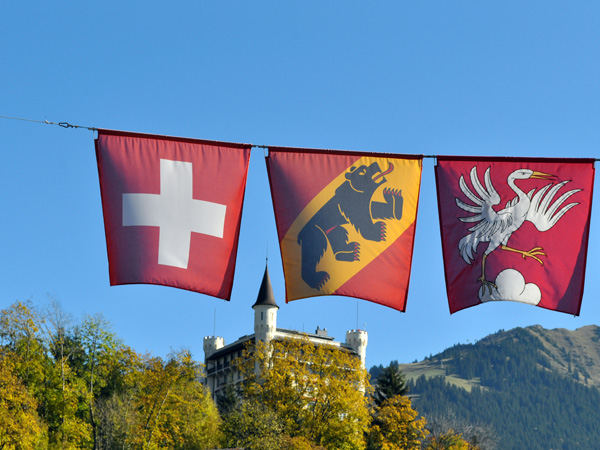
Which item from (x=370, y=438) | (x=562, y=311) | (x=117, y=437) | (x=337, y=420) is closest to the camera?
(x=562, y=311)

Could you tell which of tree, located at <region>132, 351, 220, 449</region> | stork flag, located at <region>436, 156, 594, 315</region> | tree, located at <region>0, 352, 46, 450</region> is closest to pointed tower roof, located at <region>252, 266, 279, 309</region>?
tree, located at <region>132, 351, 220, 449</region>

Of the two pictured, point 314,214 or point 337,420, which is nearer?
point 314,214

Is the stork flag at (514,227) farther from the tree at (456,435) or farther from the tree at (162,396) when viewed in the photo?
the tree at (456,435)

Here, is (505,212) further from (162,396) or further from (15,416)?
(162,396)

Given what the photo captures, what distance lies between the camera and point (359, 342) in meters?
158

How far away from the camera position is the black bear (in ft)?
64.2

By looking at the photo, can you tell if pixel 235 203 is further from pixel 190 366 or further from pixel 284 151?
pixel 190 366

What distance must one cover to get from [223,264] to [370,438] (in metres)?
73.7

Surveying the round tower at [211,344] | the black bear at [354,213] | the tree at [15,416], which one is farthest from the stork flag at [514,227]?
the round tower at [211,344]

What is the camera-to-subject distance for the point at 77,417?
76125mm

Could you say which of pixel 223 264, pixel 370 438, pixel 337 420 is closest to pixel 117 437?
pixel 337 420

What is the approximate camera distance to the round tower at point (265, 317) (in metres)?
147

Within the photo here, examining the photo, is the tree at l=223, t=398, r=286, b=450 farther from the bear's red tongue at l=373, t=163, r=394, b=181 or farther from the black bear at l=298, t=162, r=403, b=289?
the bear's red tongue at l=373, t=163, r=394, b=181

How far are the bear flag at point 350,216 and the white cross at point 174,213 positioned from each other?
4.52 ft
